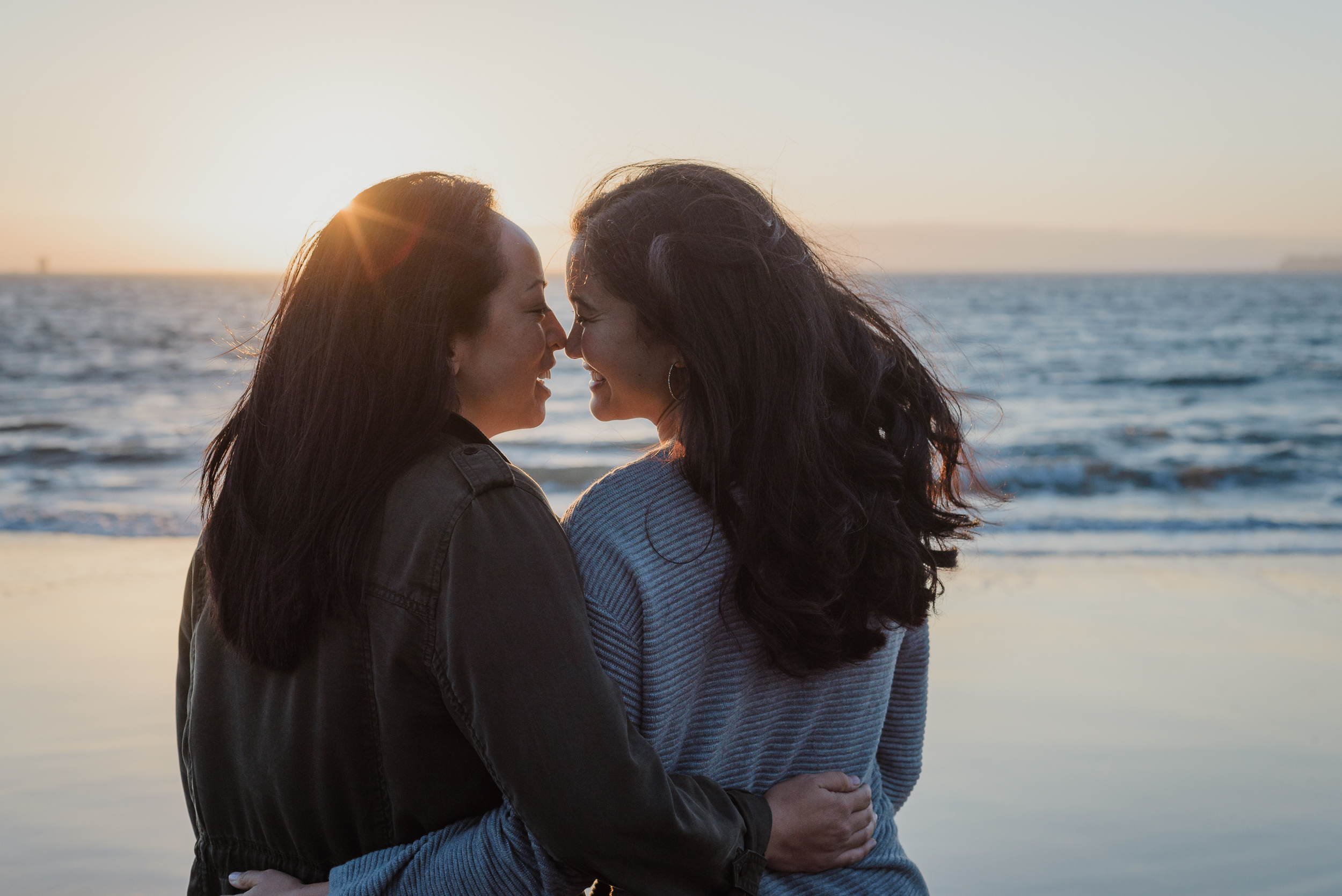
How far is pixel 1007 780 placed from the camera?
417 centimetres

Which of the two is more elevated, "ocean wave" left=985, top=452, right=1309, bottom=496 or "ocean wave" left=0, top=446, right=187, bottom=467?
"ocean wave" left=985, top=452, right=1309, bottom=496

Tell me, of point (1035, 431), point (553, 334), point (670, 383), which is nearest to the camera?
point (670, 383)

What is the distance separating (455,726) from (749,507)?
0.54 meters

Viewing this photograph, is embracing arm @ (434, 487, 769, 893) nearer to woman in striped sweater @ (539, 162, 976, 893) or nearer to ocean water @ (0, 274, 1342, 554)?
woman in striped sweater @ (539, 162, 976, 893)

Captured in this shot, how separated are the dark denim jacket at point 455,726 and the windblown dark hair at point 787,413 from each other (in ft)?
0.99

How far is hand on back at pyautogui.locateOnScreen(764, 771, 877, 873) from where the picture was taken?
1615 mm

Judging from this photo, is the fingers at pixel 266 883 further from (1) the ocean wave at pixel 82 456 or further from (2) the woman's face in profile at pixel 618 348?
(1) the ocean wave at pixel 82 456

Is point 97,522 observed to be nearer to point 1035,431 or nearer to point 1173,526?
point 1173,526

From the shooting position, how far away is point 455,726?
4.85ft

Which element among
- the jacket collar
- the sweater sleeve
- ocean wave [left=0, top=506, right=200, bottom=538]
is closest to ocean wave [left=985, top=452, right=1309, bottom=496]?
ocean wave [left=0, top=506, right=200, bottom=538]

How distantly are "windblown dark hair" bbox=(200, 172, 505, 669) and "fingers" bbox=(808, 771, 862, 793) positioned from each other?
802mm

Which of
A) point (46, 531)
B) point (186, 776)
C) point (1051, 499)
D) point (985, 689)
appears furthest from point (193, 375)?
point (186, 776)

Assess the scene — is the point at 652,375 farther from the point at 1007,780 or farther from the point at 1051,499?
the point at 1051,499

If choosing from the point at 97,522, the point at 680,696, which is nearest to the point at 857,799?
the point at 680,696
